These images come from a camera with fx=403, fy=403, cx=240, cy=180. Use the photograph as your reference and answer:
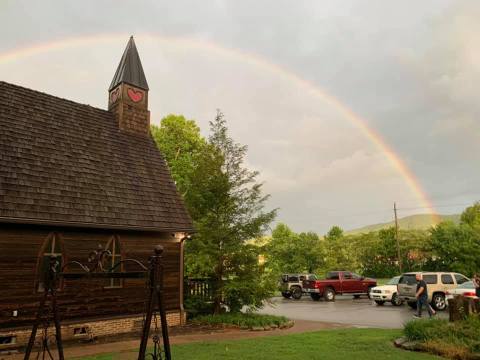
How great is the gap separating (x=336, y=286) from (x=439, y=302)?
24.3 ft

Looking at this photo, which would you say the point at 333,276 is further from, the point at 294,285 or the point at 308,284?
the point at 294,285

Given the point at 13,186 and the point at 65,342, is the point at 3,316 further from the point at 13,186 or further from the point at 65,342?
the point at 13,186

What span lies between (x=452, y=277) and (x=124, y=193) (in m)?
17.0

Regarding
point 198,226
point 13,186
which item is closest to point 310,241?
point 198,226

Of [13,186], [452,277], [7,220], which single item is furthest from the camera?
[452,277]

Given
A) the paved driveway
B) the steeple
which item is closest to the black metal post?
the paved driveway

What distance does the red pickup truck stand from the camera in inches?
1028

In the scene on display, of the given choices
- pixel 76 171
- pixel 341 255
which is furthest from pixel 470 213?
pixel 76 171

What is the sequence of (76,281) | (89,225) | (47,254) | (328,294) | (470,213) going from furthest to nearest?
(470,213), (328,294), (76,281), (89,225), (47,254)

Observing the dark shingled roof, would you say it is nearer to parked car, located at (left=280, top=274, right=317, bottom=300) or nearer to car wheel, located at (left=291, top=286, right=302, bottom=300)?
parked car, located at (left=280, top=274, right=317, bottom=300)

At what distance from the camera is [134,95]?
1784 cm

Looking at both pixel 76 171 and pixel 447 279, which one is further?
pixel 447 279

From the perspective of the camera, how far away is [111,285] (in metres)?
13.0

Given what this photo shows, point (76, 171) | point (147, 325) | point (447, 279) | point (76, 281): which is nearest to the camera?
point (147, 325)
